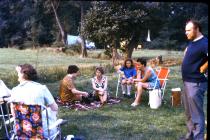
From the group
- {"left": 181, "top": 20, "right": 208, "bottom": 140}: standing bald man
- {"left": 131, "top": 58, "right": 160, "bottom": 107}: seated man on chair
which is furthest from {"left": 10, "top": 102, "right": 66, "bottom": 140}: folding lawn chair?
{"left": 131, "top": 58, "right": 160, "bottom": 107}: seated man on chair

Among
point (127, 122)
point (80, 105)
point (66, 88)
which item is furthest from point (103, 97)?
point (127, 122)

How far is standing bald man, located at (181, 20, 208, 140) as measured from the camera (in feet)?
16.0

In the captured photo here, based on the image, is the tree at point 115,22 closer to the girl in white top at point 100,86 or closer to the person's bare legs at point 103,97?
the girl in white top at point 100,86

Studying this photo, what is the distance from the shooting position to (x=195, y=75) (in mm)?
4965

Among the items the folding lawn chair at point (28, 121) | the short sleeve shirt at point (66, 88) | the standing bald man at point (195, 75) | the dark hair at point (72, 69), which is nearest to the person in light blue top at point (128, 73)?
the short sleeve shirt at point (66, 88)

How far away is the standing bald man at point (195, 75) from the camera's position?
192 inches

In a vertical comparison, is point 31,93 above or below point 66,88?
above

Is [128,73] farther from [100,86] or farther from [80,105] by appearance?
[80,105]

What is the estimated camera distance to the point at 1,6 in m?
31.8

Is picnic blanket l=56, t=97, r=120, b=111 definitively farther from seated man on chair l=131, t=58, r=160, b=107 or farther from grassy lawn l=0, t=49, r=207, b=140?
seated man on chair l=131, t=58, r=160, b=107

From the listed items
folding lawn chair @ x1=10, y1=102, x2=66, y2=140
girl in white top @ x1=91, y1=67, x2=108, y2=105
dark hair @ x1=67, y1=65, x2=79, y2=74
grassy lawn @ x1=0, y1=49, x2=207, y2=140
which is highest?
dark hair @ x1=67, y1=65, x2=79, y2=74

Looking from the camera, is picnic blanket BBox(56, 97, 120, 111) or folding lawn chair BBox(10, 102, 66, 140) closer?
folding lawn chair BBox(10, 102, 66, 140)

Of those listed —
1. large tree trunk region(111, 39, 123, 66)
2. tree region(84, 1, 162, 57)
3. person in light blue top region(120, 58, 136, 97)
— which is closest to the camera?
person in light blue top region(120, 58, 136, 97)

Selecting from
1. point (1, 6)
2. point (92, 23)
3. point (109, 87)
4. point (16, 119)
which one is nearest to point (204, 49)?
point (16, 119)
